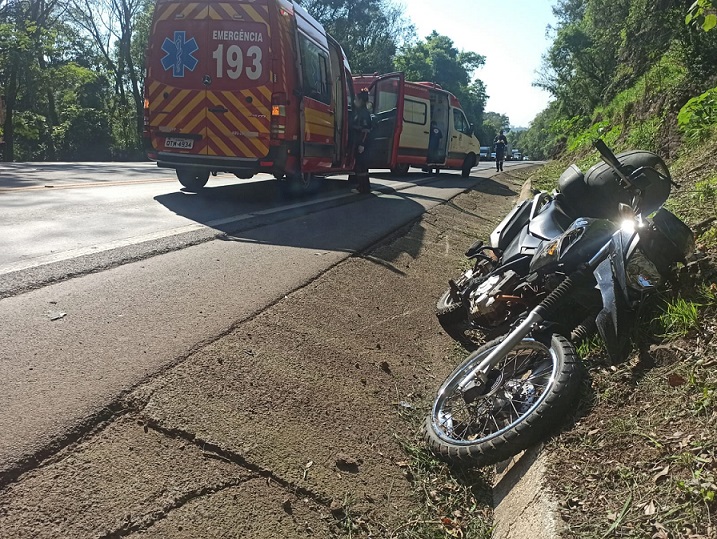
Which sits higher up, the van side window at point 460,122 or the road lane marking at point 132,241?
the van side window at point 460,122

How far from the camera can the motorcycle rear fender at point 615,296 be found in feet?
8.96

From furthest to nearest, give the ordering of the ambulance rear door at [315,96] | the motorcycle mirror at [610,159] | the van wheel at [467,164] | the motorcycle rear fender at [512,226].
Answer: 1. the van wheel at [467,164]
2. the ambulance rear door at [315,96]
3. the motorcycle rear fender at [512,226]
4. the motorcycle mirror at [610,159]

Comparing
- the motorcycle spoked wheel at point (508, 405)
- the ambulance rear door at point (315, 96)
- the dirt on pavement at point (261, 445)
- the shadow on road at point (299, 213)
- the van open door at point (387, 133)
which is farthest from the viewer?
the van open door at point (387, 133)

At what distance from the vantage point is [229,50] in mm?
8047

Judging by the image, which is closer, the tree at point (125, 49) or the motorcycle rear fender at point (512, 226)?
the motorcycle rear fender at point (512, 226)

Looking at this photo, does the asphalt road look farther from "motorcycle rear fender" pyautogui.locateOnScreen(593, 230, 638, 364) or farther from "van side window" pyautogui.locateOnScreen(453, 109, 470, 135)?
"van side window" pyautogui.locateOnScreen(453, 109, 470, 135)

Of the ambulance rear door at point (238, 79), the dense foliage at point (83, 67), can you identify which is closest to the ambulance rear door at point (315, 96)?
the ambulance rear door at point (238, 79)

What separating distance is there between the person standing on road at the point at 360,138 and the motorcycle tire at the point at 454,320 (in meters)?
7.15

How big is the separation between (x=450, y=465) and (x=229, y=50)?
7036mm

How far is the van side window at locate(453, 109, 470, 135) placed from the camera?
1932cm

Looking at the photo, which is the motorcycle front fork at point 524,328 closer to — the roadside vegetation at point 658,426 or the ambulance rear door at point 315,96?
the roadside vegetation at point 658,426

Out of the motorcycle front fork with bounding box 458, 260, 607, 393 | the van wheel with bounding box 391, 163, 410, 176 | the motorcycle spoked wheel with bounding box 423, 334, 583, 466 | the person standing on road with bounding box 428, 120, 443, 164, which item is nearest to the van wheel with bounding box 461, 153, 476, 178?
the person standing on road with bounding box 428, 120, 443, 164

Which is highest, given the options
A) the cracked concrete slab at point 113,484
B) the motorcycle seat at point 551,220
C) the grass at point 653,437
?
the motorcycle seat at point 551,220

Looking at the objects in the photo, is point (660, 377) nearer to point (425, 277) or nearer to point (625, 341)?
point (625, 341)
